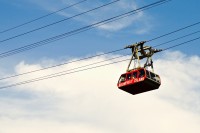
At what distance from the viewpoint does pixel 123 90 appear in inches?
1692

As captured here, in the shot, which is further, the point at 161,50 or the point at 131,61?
the point at 131,61

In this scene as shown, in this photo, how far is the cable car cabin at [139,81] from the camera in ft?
135

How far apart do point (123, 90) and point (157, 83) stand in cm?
333

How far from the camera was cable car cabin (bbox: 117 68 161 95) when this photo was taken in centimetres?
4103

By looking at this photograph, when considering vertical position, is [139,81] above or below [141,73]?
below

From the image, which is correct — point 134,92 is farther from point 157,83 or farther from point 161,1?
point 161,1

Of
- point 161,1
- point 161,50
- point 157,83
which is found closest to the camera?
point 161,1

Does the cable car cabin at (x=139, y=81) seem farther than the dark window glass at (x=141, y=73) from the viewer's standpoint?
No

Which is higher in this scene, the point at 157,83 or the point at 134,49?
the point at 134,49

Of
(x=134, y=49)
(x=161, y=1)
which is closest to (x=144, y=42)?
(x=134, y=49)

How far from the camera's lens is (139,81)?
134ft

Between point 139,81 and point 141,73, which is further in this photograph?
point 141,73

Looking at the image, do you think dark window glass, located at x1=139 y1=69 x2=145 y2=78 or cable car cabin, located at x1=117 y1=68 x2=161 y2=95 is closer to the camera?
cable car cabin, located at x1=117 y1=68 x2=161 y2=95

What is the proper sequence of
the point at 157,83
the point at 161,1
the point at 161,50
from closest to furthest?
the point at 161,1 → the point at 161,50 → the point at 157,83
